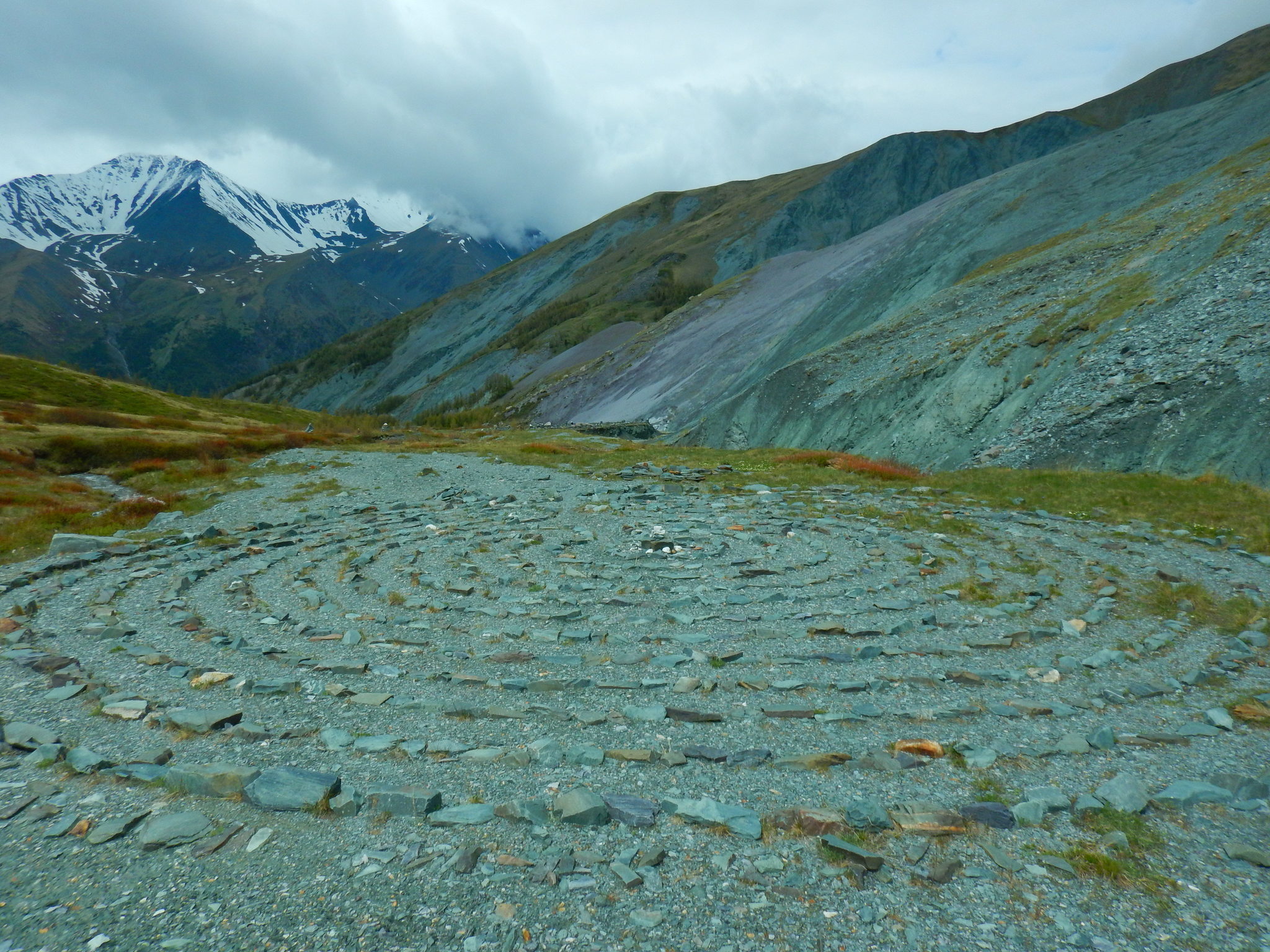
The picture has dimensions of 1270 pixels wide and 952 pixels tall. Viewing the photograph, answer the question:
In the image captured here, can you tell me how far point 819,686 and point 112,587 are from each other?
1370 cm

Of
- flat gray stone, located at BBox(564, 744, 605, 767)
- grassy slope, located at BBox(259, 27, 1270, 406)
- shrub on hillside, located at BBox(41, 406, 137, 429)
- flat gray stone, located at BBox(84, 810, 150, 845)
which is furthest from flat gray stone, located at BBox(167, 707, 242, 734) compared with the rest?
grassy slope, located at BBox(259, 27, 1270, 406)

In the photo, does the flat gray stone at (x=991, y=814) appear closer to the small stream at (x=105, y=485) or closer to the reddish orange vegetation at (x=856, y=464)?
the reddish orange vegetation at (x=856, y=464)

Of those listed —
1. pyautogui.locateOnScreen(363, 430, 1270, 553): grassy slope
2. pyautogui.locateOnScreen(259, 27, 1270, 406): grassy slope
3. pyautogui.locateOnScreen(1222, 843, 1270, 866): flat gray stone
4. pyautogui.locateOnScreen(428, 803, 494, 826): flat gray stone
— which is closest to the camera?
pyautogui.locateOnScreen(1222, 843, 1270, 866): flat gray stone

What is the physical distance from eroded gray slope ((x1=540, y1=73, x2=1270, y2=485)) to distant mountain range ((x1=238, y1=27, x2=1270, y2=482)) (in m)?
0.21

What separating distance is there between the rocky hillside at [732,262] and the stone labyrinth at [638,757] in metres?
28.9

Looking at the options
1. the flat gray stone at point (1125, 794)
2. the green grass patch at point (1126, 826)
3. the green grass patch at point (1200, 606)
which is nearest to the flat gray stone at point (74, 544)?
the green grass patch at point (1126, 826)

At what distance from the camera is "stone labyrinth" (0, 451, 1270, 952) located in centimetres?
470

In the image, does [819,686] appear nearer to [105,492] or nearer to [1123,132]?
[105,492]

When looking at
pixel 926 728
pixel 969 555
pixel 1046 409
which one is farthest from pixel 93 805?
pixel 1046 409

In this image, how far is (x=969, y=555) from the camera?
14.5 metres

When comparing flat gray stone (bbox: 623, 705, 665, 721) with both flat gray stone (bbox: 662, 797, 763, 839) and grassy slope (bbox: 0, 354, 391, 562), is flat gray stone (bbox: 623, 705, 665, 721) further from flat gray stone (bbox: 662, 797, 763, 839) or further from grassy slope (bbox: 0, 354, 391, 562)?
grassy slope (bbox: 0, 354, 391, 562)

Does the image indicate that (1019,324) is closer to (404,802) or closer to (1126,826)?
(1126,826)

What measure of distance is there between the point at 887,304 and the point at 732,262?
87607 millimetres

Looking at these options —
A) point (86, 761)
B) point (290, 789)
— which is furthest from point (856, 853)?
point (86, 761)
